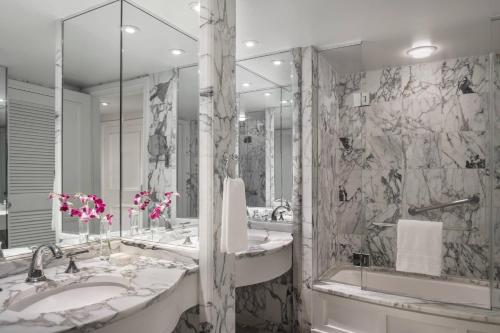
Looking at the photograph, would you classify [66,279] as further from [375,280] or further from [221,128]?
[375,280]

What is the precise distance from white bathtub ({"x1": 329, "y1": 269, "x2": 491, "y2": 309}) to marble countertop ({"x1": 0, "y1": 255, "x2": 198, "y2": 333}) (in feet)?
5.71

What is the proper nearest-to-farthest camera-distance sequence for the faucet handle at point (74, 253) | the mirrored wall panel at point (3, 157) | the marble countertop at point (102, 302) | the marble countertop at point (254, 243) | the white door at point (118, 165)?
the marble countertop at point (102, 302) < the mirrored wall panel at point (3, 157) < the faucet handle at point (74, 253) < the marble countertop at point (254, 243) < the white door at point (118, 165)

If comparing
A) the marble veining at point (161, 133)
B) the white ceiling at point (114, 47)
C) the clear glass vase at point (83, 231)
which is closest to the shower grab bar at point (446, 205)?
the marble veining at point (161, 133)

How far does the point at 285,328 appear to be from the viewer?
2832 mm

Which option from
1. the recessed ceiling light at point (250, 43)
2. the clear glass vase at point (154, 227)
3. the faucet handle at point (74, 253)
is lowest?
the faucet handle at point (74, 253)

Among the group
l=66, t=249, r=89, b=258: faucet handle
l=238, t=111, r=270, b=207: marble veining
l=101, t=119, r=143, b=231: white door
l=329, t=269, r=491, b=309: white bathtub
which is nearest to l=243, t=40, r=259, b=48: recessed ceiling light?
l=238, t=111, r=270, b=207: marble veining

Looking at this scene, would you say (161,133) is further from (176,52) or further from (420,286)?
(420,286)

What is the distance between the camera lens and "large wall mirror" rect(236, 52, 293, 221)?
112 inches

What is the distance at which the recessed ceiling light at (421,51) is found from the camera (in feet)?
9.04

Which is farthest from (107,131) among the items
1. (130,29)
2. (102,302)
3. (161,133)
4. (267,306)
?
(267,306)

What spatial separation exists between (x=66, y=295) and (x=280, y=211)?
1.82 metres

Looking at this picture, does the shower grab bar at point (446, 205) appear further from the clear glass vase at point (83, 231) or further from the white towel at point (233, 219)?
the clear glass vase at point (83, 231)

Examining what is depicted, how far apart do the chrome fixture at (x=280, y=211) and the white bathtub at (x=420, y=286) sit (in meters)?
0.70

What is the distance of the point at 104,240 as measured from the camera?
6.63ft
